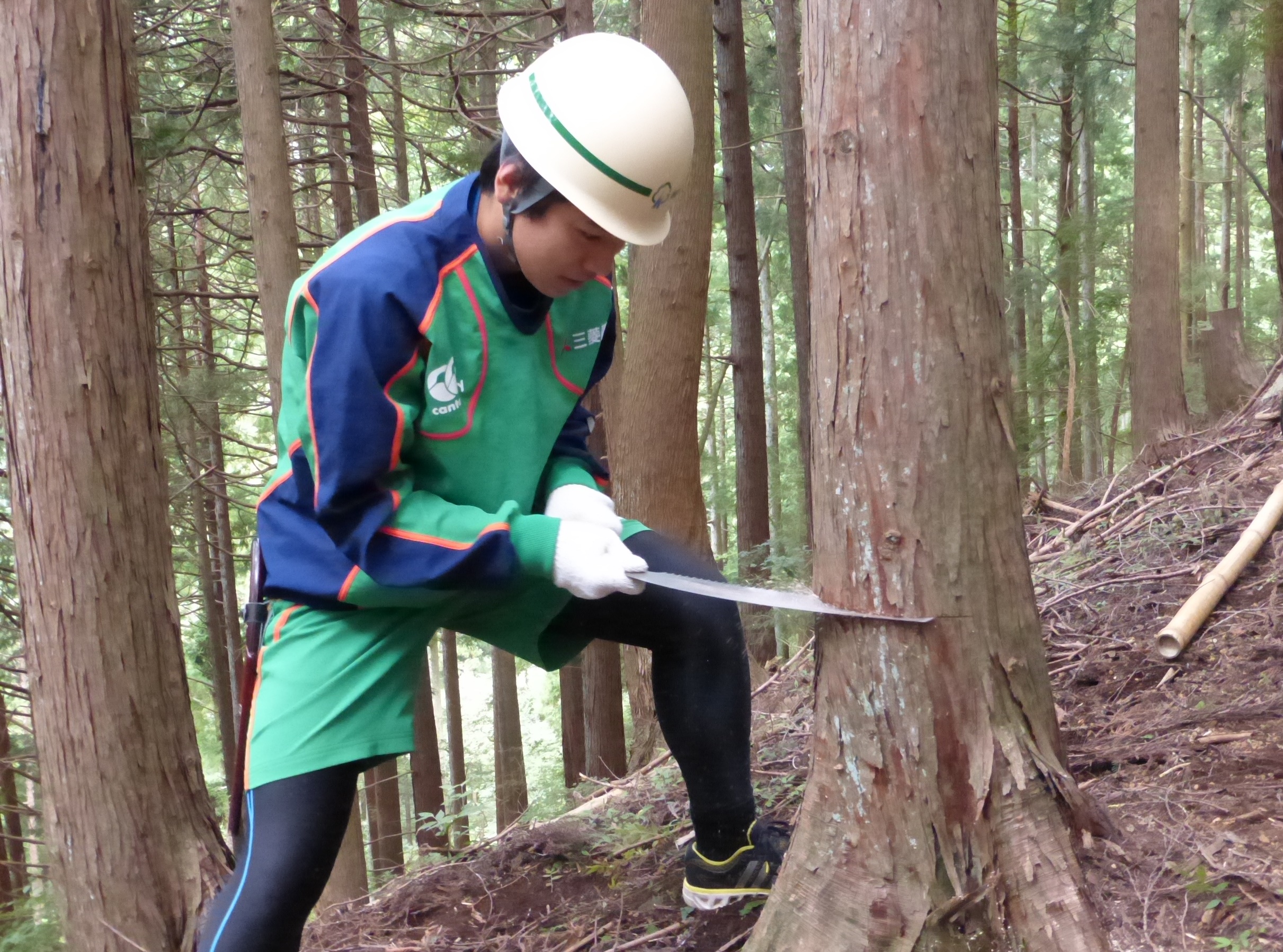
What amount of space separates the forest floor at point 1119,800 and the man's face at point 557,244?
5.34ft

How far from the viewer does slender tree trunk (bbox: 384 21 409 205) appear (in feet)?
28.5

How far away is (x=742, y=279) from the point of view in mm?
8672

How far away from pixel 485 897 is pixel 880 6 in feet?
8.64

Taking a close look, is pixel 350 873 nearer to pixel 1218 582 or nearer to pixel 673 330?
pixel 673 330

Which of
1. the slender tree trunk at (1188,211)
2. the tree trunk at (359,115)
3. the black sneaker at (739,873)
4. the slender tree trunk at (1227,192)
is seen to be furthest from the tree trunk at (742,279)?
the slender tree trunk at (1227,192)

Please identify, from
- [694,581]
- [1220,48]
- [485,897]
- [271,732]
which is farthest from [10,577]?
[1220,48]

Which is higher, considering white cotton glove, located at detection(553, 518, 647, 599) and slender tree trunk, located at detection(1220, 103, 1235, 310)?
slender tree trunk, located at detection(1220, 103, 1235, 310)

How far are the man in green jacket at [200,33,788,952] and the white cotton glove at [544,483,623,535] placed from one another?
0.01 metres

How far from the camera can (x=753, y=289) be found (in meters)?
8.77

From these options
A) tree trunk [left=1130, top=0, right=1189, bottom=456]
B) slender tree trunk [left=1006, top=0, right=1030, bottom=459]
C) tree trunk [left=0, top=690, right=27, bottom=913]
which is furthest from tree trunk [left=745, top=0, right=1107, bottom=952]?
tree trunk [left=0, top=690, right=27, bottom=913]

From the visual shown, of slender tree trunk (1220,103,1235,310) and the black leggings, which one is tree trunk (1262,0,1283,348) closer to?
the black leggings

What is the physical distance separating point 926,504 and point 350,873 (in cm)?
605

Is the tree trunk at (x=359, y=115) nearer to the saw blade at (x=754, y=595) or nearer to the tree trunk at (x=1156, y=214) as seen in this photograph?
the tree trunk at (x=1156, y=214)

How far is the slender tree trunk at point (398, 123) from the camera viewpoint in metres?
8.68
